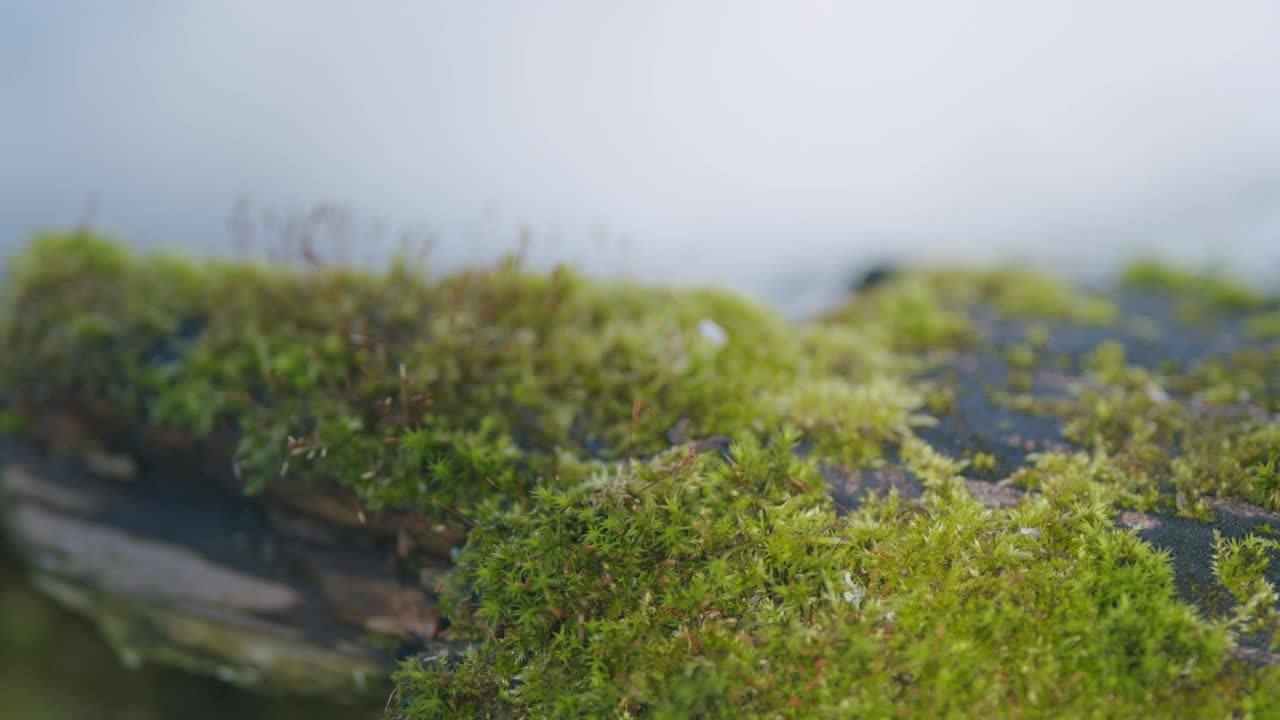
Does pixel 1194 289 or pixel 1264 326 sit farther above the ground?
pixel 1194 289

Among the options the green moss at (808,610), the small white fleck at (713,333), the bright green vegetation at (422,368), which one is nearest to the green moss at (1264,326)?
the bright green vegetation at (422,368)

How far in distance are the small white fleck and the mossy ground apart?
0.11ft

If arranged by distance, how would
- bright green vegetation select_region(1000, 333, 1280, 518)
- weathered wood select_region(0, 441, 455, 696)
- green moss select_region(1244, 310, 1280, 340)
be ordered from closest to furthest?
bright green vegetation select_region(1000, 333, 1280, 518), weathered wood select_region(0, 441, 455, 696), green moss select_region(1244, 310, 1280, 340)

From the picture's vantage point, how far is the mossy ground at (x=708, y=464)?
2.33m

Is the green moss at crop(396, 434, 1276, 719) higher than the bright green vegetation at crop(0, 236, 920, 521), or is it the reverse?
the bright green vegetation at crop(0, 236, 920, 521)

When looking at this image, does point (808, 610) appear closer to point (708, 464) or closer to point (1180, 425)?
point (708, 464)

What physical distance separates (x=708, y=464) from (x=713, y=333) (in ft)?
4.55

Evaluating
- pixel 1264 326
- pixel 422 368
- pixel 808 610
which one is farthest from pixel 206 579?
pixel 1264 326

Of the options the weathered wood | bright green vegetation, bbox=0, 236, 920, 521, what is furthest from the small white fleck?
the weathered wood

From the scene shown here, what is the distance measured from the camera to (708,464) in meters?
3.03

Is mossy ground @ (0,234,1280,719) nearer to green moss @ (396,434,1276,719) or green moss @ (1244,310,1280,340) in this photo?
green moss @ (396,434,1276,719)

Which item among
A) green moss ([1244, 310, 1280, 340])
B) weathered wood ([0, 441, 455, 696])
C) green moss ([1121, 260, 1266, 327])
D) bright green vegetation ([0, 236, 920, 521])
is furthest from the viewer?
green moss ([1121, 260, 1266, 327])

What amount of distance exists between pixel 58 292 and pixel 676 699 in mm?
5499

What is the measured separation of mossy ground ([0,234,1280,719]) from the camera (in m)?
2.33
